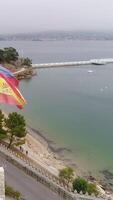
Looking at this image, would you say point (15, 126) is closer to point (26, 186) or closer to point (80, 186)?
point (26, 186)

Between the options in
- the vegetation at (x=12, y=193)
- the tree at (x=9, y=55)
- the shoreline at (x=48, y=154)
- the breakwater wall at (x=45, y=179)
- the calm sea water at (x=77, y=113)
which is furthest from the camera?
the tree at (x=9, y=55)

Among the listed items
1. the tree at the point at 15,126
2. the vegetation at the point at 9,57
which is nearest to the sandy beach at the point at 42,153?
the tree at the point at 15,126

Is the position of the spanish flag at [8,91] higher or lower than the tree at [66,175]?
higher

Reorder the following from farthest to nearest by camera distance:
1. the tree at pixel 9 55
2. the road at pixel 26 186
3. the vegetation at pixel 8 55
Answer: the tree at pixel 9 55, the vegetation at pixel 8 55, the road at pixel 26 186

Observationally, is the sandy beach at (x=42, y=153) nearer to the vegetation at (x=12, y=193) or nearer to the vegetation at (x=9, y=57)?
the vegetation at (x=12, y=193)

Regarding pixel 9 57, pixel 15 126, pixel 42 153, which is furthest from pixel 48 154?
pixel 9 57

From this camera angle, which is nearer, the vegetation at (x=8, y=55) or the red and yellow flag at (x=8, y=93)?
the red and yellow flag at (x=8, y=93)

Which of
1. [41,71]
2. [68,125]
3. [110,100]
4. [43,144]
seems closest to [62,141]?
[43,144]

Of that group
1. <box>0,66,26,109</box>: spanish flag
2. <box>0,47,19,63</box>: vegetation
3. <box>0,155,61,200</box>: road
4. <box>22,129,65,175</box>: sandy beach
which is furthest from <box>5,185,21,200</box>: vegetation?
<box>0,47,19,63</box>: vegetation
